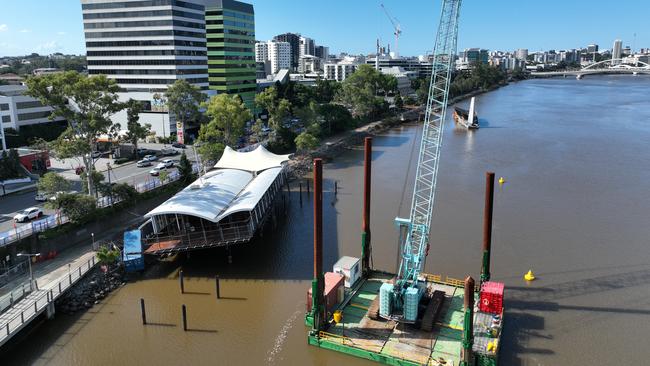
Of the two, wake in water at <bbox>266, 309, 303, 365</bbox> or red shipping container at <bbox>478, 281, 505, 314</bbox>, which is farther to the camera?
red shipping container at <bbox>478, 281, 505, 314</bbox>

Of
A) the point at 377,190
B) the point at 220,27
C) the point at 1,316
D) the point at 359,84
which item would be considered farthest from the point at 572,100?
the point at 1,316

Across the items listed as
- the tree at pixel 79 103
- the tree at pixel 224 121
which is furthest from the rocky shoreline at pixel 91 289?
the tree at pixel 224 121

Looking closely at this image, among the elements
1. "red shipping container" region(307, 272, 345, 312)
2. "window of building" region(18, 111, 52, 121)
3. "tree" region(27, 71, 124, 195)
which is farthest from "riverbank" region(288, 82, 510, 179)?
"window of building" region(18, 111, 52, 121)

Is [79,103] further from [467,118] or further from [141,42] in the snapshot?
[467,118]

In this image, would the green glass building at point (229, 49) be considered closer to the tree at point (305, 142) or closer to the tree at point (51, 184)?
the tree at point (305, 142)

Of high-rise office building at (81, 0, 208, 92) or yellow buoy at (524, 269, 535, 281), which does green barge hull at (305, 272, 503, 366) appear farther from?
high-rise office building at (81, 0, 208, 92)

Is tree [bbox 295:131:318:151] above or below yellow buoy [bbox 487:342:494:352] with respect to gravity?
above

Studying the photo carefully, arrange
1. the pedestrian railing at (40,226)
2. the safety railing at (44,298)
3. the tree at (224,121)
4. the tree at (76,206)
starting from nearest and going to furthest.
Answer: the safety railing at (44,298), the pedestrian railing at (40,226), the tree at (76,206), the tree at (224,121)
